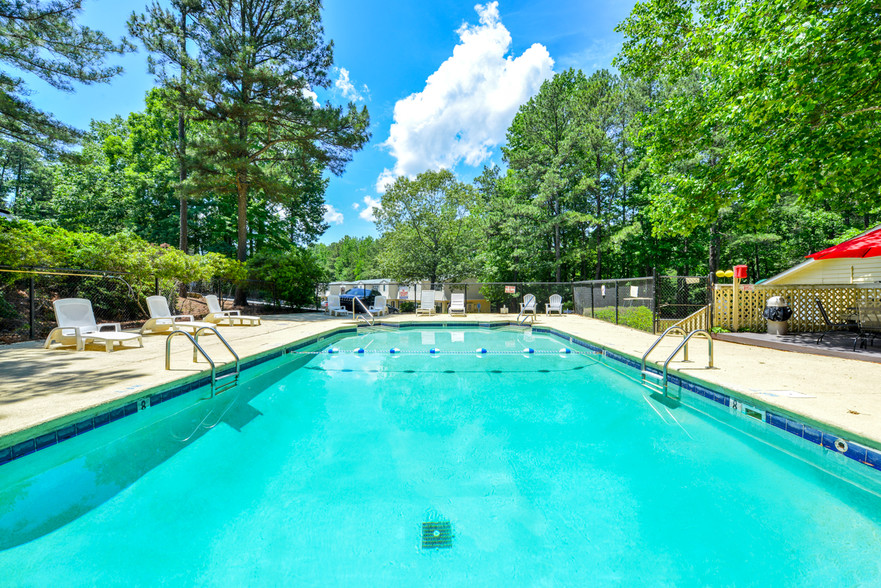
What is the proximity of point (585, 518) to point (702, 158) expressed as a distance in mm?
20437

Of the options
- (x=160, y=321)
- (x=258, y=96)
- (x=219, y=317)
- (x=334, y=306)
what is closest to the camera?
(x=160, y=321)

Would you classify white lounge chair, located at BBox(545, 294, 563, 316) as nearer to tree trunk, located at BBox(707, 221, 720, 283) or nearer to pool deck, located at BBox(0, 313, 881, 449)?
pool deck, located at BBox(0, 313, 881, 449)

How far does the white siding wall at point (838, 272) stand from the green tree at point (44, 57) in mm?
20250

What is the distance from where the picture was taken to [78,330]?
592 centimetres

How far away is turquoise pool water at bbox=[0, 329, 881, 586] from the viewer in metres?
1.97

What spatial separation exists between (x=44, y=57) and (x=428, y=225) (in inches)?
583

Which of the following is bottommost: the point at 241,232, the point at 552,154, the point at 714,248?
the point at 714,248

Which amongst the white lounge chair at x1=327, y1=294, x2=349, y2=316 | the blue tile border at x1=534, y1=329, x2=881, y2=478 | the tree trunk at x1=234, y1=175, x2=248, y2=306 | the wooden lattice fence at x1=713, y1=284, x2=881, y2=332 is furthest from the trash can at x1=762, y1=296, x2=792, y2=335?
the tree trunk at x1=234, y1=175, x2=248, y2=306

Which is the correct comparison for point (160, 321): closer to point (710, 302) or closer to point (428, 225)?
point (710, 302)

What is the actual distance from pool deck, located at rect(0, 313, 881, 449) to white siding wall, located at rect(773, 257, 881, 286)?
686cm

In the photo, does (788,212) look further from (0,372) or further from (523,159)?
(0,372)

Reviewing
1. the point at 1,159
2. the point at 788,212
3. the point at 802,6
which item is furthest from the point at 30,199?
the point at 788,212

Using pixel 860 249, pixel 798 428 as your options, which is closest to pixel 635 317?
pixel 860 249

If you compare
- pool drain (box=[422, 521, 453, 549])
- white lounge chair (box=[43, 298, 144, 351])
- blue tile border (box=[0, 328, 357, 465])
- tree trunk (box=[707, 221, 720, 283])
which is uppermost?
tree trunk (box=[707, 221, 720, 283])
